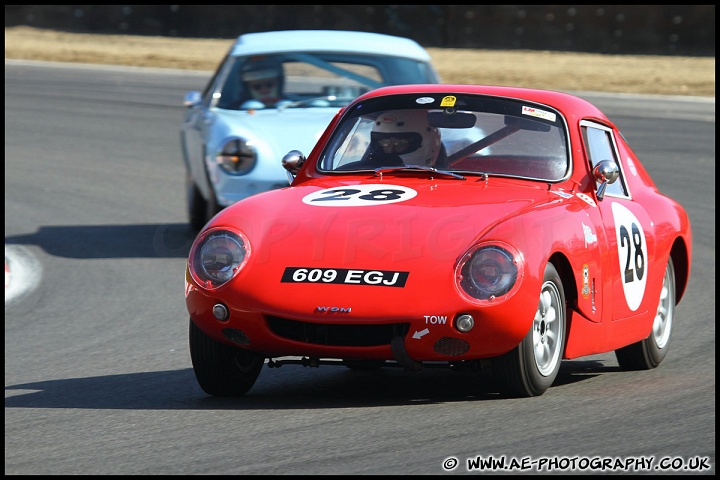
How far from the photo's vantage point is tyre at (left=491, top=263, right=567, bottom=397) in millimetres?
5602

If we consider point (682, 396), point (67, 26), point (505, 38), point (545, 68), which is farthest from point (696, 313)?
point (67, 26)

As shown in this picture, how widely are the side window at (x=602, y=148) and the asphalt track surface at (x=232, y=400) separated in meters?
0.92

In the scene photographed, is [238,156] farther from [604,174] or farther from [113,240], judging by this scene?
[604,174]

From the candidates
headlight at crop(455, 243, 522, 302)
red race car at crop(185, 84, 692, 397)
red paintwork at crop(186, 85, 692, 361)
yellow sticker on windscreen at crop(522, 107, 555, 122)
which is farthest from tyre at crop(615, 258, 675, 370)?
headlight at crop(455, 243, 522, 302)

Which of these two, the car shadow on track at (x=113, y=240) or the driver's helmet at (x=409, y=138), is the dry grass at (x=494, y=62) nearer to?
the car shadow on track at (x=113, y=240)

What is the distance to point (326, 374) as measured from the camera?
6.79 m

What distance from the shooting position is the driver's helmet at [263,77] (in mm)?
11594

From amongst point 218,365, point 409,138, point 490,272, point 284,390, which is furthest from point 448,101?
point 218,365

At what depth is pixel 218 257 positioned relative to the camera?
5.80 metres

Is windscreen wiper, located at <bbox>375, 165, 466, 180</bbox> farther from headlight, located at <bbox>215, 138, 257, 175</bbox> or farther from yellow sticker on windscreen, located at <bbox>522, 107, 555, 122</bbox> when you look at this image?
headlight, located at <bbox>215, 138, 257, 175</bbox>

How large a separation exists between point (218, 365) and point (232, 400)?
16 cm

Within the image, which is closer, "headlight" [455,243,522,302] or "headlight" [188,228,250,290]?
"headlight" [455,243,522,302]

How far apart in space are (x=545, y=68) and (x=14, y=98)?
467 inches

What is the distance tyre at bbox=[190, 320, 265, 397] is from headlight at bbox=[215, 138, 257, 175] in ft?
15.3
